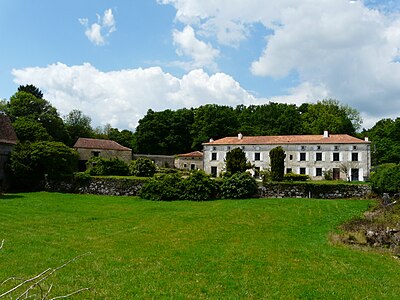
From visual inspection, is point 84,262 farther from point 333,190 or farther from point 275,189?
point 333,190

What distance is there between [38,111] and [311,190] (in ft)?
142

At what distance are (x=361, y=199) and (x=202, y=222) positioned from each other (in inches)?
597

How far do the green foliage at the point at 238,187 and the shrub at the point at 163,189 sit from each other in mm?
3335

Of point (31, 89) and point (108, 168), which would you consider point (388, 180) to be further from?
point (31, 89)

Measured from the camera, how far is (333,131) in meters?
62.9

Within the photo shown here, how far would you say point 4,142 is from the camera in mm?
30812

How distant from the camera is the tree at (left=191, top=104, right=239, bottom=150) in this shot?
66375 mm

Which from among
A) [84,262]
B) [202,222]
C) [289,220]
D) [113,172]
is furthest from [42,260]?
[113,172]

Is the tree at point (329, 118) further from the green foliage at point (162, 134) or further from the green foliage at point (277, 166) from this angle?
the green foliage at point (277, 166)

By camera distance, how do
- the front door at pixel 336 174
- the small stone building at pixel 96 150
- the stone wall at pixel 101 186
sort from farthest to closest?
the small stone building at pixel 96 150 < the front door at pixel 336 174 < the stone wall at pixel 101 186

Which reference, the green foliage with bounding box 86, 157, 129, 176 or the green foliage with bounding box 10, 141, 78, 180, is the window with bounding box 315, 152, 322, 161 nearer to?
the green foliage with bounding box 86, 157, 129, 176

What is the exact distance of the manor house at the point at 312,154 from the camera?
1672 inches

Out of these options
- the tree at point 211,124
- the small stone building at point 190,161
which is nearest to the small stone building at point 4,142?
the small stone building at point 190,161

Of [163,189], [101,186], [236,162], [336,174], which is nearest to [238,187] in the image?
[236,162]
